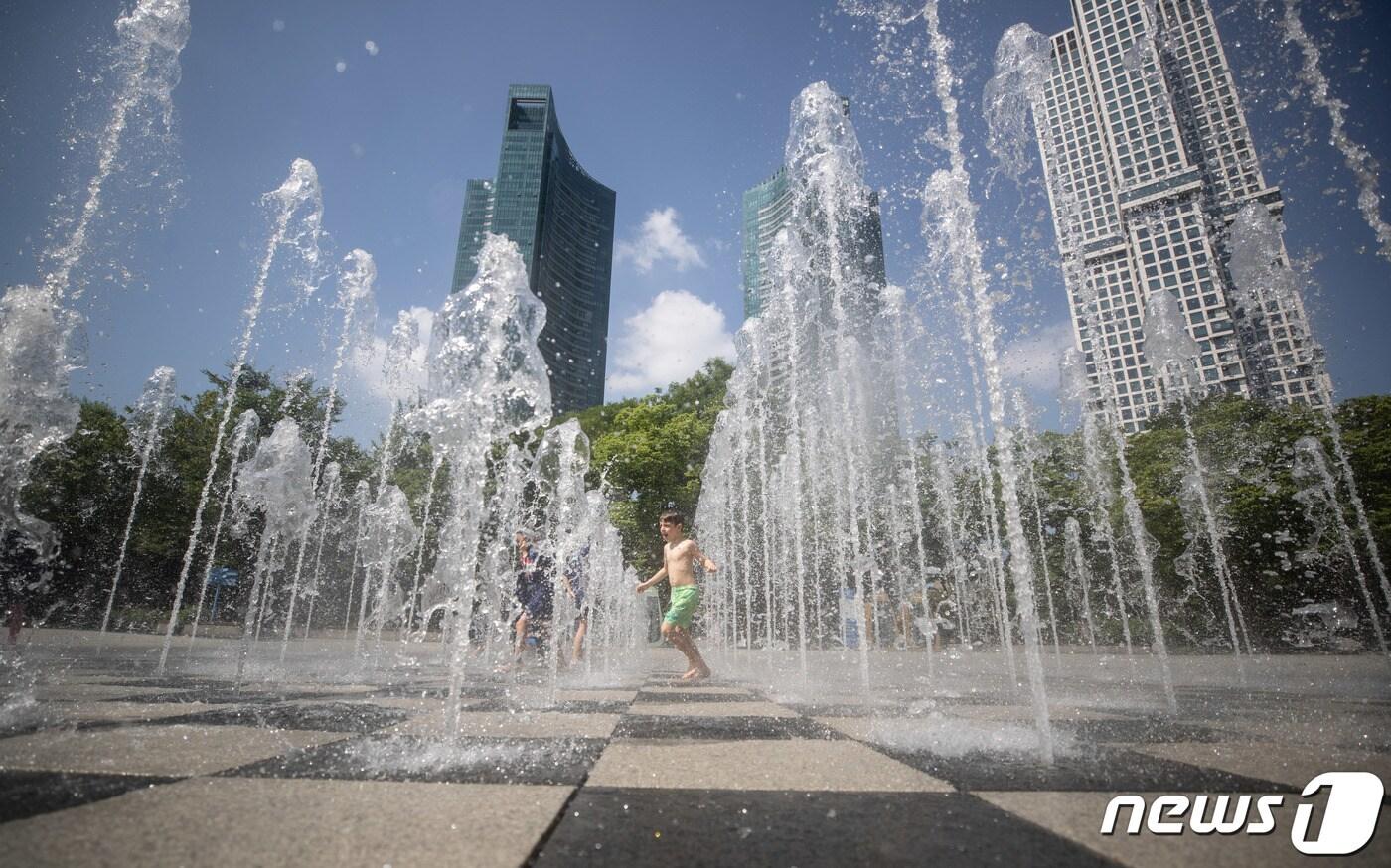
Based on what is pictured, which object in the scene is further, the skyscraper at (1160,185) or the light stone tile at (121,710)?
the skyscraper at (1160,185)

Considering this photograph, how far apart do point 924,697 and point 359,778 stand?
14.5 feet

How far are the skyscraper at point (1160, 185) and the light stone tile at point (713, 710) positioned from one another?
21.8 ft

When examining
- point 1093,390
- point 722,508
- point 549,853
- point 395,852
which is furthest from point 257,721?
point 1093,390

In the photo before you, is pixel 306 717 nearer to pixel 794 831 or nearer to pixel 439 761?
pixel 439 761

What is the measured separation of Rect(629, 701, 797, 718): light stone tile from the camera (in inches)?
150

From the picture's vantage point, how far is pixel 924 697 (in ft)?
16.6

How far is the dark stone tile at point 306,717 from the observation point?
2996 mm

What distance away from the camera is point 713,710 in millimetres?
4105

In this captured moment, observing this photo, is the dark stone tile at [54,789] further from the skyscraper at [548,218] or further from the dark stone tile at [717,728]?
the skyscraper at [548,218]

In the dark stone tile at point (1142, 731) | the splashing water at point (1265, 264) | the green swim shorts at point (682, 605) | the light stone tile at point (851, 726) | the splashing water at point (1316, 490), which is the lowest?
the dark stone tile at point (1142, 731)

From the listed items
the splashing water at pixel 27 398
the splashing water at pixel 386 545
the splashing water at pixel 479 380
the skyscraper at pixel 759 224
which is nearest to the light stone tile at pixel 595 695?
the splashing water at pixel 479 380

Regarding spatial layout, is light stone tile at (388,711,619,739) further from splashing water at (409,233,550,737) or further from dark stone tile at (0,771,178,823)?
dark stone tile at (0,771,178,823)

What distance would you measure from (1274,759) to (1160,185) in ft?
70.1

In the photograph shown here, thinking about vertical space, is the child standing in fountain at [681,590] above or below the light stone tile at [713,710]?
above
